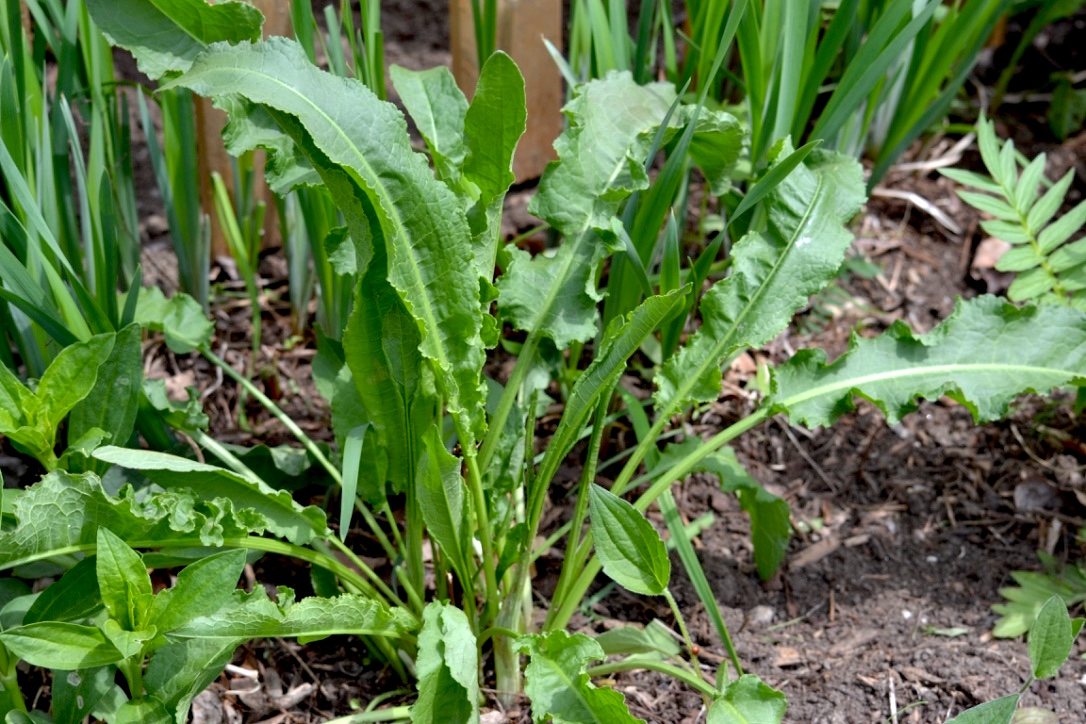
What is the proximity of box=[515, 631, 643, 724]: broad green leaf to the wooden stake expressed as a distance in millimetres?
1046

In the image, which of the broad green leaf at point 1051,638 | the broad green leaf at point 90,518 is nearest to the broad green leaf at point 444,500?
the broad green leaf at point 90,518

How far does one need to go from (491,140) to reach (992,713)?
3.29ft

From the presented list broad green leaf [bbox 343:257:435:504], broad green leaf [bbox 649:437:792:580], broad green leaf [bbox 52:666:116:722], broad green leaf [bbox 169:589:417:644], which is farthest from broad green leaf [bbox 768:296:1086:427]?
broad green leaf [bbox 52:666:116:722]

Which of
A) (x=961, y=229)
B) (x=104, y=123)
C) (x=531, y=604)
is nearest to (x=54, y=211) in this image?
(x=104, y=123)

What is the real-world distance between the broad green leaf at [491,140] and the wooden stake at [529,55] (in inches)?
21.2

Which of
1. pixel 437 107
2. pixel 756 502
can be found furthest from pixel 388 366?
pixel 756 502

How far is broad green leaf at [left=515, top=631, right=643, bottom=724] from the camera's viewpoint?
1.30m

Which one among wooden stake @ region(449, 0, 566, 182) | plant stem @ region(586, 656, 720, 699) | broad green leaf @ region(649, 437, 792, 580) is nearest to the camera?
plant stem @ region(586, 656, 720, 699)

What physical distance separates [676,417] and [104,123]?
118cm

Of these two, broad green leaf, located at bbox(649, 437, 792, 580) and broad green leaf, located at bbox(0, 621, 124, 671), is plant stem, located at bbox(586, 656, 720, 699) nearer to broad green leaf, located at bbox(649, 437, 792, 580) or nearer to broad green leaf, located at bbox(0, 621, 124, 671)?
broad green leaf, located at bbox(649, 437, 792, 580)

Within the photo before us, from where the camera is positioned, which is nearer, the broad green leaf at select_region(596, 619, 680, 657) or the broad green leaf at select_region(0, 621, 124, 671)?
the broad green leaf at select_region(0, 621, 124, 671)

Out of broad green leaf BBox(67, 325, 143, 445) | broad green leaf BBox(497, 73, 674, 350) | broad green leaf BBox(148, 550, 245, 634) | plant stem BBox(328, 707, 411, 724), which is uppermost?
broad green leaf BBox(497, 73, 674, 350)

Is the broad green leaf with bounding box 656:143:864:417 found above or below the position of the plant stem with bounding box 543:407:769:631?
above

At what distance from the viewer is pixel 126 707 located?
1339 mm
